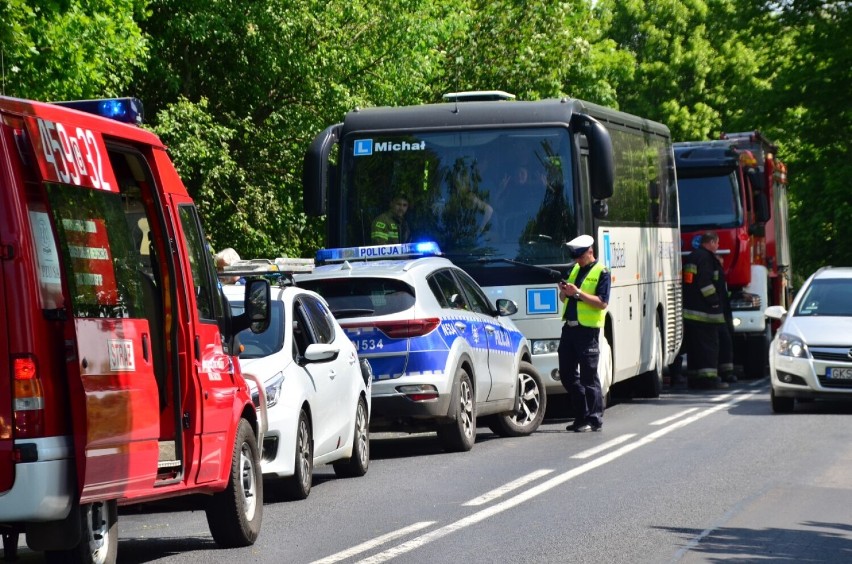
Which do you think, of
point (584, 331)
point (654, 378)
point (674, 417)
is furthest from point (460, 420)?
point (654, 378)

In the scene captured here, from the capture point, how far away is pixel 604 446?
1508cm

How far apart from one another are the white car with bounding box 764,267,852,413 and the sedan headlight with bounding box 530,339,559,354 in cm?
263

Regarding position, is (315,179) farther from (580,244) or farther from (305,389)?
(305,389)

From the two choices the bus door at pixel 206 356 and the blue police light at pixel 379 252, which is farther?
the blue police light at pixel 379 252

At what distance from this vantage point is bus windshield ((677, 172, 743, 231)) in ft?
83.7

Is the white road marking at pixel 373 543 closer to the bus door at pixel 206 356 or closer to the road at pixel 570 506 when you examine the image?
the road at pixel 570 506

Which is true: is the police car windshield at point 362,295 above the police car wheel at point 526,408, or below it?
above

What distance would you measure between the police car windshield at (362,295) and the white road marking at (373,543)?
4.27 metres

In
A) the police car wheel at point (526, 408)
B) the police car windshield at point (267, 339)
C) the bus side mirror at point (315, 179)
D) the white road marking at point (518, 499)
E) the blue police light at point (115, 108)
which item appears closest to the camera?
the blue police light at point (115, 108)

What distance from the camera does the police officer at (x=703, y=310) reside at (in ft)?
76.3

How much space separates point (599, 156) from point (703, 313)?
285 inches

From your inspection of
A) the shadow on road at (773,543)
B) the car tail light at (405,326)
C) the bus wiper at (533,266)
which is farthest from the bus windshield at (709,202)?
the shadow on road at (773,543)

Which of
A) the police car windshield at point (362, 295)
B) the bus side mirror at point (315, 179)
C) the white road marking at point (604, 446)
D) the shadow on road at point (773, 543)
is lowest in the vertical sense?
the shadow on road at point (773, 543)

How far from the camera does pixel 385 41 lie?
90.1 feet
